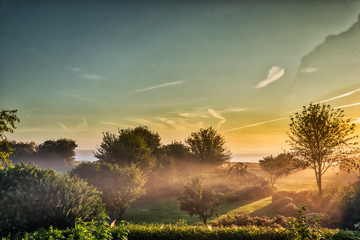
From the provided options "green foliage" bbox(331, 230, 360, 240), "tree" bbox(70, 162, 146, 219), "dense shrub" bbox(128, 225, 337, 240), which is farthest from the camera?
"tree" bbox(70, 162, 146, 219)

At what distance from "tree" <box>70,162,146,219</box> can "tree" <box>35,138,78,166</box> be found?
5803 centimetres

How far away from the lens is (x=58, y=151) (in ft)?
256

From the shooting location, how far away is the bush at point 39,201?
1175cm

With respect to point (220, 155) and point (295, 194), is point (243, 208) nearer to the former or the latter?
point (295, 194)

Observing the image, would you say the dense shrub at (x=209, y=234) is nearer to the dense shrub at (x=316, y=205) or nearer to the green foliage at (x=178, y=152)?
the dense shrub at (x=316, y=205)

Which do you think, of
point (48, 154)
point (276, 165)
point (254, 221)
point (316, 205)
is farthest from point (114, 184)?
point (48, 154)

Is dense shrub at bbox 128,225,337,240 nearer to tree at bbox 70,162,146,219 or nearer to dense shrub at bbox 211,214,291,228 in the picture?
dense shrub at bbox 211,214,291,228

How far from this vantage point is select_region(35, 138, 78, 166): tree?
76.1 m

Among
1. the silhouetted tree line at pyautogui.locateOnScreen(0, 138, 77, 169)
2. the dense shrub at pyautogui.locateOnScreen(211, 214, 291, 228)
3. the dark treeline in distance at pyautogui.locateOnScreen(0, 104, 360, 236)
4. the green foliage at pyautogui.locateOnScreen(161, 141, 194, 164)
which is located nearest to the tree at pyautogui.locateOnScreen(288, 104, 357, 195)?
the dark treeline in distance at pyautogui.locateOnScreen(0, 104, 360, 236)

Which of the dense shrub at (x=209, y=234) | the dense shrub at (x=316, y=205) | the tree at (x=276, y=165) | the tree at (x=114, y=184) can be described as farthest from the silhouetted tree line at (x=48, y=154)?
the dense shrub at (x=209, y=234)

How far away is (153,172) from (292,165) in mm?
21764

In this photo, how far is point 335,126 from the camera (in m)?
26.9

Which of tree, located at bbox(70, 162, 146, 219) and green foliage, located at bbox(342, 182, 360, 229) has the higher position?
tree, located at bbox(70, 162, 146, 219)

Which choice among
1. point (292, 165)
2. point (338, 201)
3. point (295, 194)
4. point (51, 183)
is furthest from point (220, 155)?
point (51, 183)
